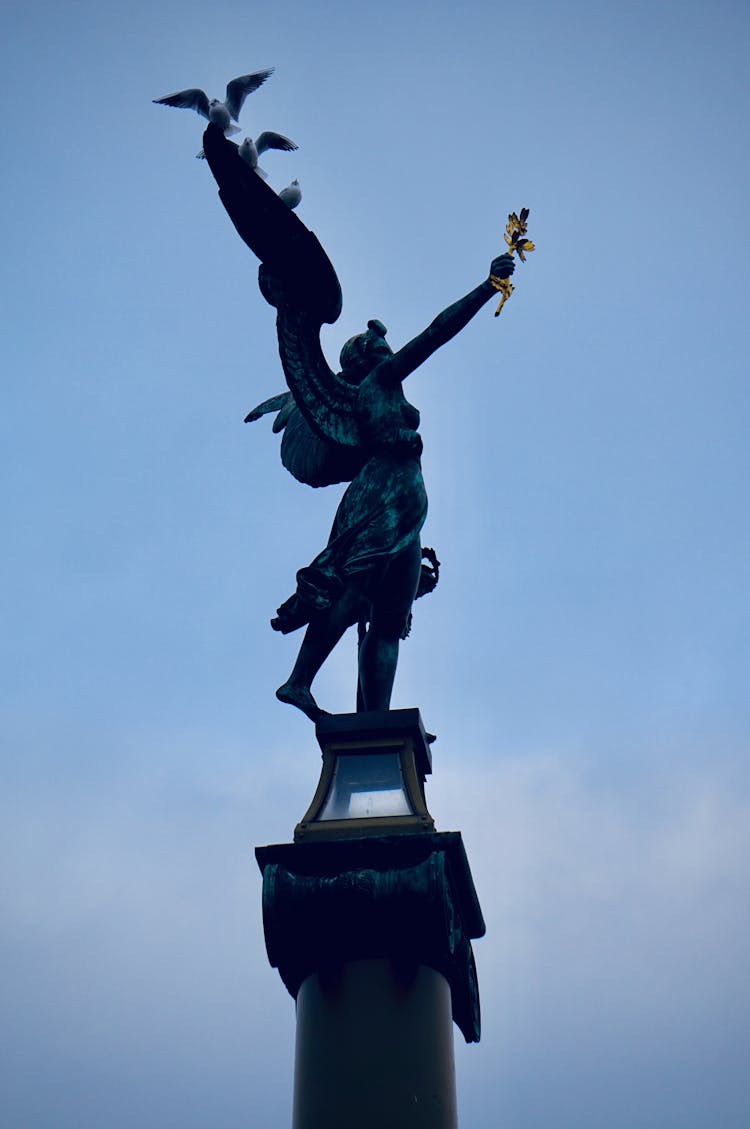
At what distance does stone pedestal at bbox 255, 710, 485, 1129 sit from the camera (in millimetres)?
7621

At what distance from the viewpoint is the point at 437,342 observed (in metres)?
10.3

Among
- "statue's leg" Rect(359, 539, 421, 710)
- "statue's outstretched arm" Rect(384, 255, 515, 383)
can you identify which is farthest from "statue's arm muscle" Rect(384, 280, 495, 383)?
"statue's leg" Rect(359, 539, 421, 710)

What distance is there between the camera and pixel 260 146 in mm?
11023

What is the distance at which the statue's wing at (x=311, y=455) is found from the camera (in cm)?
1078

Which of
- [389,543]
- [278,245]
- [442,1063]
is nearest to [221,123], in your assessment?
[278,245]

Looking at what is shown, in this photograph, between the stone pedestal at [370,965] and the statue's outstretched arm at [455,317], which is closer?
the stone pedestal at [370,965]

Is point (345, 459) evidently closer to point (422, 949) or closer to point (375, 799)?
point (375, 799)

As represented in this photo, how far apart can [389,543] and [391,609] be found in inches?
19.7

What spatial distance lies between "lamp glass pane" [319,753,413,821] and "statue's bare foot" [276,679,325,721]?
1.57ft

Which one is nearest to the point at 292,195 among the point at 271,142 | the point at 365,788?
the point at 271,142

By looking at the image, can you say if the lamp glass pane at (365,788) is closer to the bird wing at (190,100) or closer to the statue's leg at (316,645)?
the statue's leg at (316,645)

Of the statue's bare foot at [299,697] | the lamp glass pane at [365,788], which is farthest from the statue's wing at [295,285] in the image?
the lamp glass pane at [365,788]

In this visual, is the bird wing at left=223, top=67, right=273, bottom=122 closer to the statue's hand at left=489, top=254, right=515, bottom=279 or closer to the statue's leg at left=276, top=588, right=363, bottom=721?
the statue's hand at left=489, top=254, right=515, bottom=279

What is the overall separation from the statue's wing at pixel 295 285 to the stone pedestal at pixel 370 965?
3.50 metres
